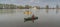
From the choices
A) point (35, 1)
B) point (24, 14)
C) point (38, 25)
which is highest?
point (35, 1)

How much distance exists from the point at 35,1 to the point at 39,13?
0.12 meters

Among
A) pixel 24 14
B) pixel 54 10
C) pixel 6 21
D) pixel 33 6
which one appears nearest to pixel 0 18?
pixel 6 21

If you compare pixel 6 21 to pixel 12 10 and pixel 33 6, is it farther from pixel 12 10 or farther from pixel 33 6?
pixel 33 6

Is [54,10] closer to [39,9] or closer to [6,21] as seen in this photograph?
[39,9]

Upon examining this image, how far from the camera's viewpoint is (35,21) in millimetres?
1053

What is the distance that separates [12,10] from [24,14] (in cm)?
12

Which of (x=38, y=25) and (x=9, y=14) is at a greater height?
(x=9, y=14)

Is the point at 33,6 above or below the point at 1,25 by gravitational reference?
above

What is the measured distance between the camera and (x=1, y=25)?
102 centimetres

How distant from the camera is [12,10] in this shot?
103 centimetres

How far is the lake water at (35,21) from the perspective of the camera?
103 cm

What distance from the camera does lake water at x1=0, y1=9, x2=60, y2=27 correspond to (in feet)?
3.36

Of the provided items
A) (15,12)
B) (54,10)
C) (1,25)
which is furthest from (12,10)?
(54,10)

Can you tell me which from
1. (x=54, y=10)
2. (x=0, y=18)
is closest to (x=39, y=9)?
(x=54, y=10)
